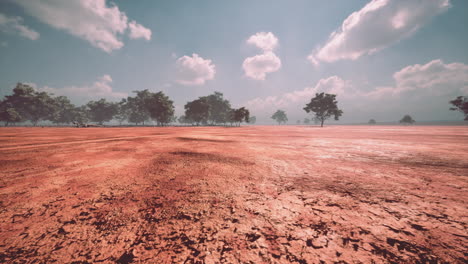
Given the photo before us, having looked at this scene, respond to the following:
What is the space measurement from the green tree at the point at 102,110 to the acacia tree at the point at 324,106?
270 ft

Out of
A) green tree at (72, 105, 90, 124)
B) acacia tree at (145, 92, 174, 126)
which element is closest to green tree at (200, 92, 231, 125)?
acacia tree at (145, 92, 174, 126)

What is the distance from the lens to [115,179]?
100 inches

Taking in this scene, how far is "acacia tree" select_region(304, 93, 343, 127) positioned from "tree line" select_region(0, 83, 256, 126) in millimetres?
22181

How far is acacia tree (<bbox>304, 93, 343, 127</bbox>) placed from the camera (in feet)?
164

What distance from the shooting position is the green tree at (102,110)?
69.0 meters

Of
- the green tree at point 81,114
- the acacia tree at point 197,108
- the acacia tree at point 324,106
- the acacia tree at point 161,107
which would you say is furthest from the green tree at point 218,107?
the green tree at point 81,114

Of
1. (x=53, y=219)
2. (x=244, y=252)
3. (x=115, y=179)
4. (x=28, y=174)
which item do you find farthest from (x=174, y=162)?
(x=244, y=252)

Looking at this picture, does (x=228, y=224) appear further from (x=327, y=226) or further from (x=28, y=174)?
(x=28, y=174)

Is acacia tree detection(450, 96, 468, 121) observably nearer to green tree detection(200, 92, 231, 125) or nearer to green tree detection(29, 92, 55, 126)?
green tree detection(200, 92, 231, 125)

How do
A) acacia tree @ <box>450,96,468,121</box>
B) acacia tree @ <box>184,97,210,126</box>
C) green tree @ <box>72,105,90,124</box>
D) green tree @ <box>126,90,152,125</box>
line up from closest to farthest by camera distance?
1. acacia tree @ <box>450,96,468,121</box>
2. acacia tree @ <box>184,97,210,126</box>
3. green tree @ <box>126,90,152,125</box>
4. green tree @ <box>72,105,90,124</box>

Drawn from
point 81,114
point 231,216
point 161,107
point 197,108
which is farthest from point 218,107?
point 231,216

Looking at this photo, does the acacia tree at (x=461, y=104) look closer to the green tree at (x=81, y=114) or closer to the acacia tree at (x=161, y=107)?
the acacia tree at (x=161, y=107)

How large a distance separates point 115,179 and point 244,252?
243 cm

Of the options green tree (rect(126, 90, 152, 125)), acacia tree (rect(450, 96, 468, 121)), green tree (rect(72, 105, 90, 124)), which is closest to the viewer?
acacia tree (rect(450, 96, 468, 121))
